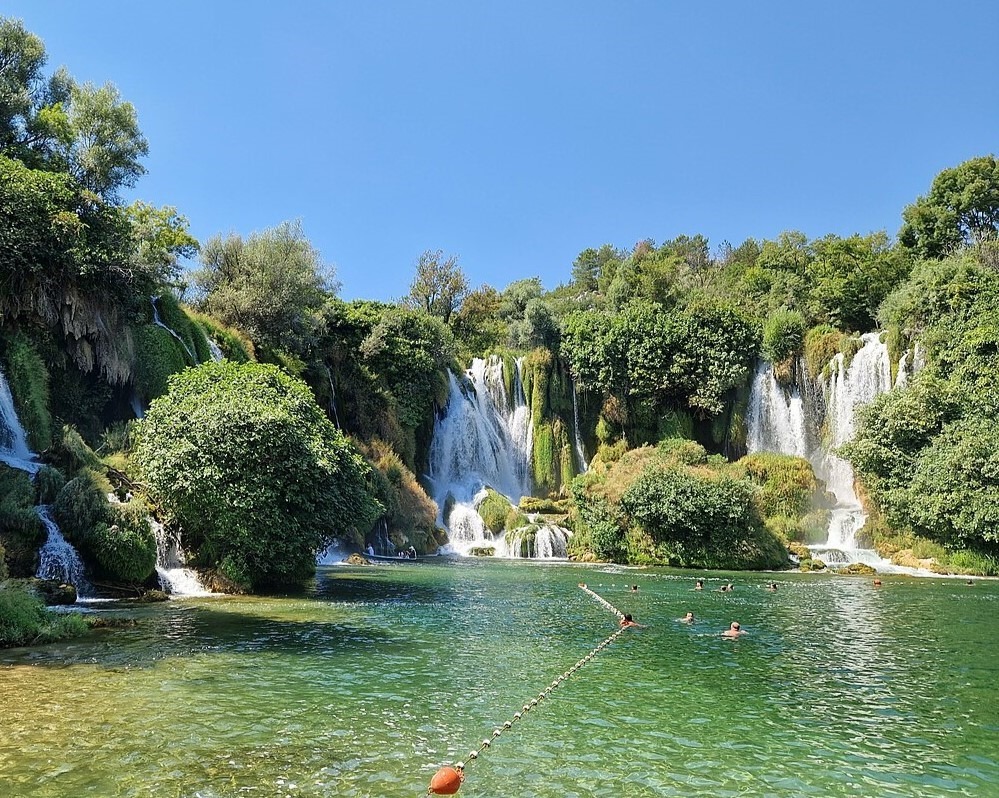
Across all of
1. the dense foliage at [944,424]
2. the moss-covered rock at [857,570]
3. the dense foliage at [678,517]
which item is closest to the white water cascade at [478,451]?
the dense foliage at [678,517]

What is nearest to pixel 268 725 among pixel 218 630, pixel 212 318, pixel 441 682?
pixel 441 682

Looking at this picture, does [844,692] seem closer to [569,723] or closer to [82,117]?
[569,723]

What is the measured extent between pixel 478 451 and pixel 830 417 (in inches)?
790

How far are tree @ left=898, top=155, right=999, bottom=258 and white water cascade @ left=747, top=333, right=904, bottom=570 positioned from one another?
15930 mm

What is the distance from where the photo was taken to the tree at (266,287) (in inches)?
1425

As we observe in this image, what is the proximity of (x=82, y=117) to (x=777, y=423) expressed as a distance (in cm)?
3985

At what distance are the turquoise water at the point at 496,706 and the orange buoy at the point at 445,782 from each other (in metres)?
0.18

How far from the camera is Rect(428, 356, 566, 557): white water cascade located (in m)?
37.9

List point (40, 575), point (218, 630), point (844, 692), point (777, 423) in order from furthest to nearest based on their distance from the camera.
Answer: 1. point (777, 423)
2. point (40, 575)
3. point (218, 630)
4. point (844, 692)

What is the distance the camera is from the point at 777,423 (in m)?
42.5

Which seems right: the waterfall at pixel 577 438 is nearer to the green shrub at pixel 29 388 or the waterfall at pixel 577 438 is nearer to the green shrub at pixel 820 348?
the green shrub at pixel 820 348

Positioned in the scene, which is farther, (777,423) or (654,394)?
(654,394)

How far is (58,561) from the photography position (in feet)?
53.1

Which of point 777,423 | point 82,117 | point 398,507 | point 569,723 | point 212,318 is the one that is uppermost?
point 82,117
